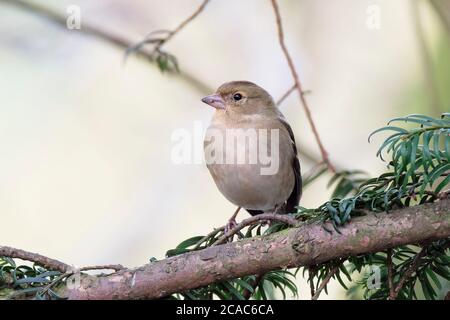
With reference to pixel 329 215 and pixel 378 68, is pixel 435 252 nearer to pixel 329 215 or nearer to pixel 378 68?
pixel 329 215

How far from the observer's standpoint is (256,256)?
2.04m

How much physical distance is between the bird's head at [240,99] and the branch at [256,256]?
6.68ft

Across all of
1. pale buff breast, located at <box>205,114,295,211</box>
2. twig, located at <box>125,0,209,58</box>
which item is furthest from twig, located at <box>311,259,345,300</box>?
pale buff breast, located at <box>205,114,295,211</box>

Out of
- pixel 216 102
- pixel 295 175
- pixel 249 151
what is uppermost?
pixel 216 102

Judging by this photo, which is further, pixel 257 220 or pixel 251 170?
pixel 251 170

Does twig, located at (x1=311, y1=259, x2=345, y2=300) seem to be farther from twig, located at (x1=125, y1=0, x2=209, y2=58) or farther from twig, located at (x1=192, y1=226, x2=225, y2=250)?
twig, located at (x1=125, y1=0, x2=209, y2=58)

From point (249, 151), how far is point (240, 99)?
538 mm

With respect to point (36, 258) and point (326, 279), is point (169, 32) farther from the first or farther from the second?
point (326, 279)

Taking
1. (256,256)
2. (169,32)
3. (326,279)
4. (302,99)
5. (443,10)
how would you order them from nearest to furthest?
1. (326,279)
2. (256,256)
3. (302,99)
4. (169,32)
5. (443,10)

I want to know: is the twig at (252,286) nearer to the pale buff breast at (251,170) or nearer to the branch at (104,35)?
the pale buff breast at (251,170)

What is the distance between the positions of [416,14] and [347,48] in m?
1.33

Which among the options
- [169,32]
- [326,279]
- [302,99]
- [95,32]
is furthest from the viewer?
[95,32]

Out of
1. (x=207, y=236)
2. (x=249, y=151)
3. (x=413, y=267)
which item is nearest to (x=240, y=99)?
(x=249, y=151)
